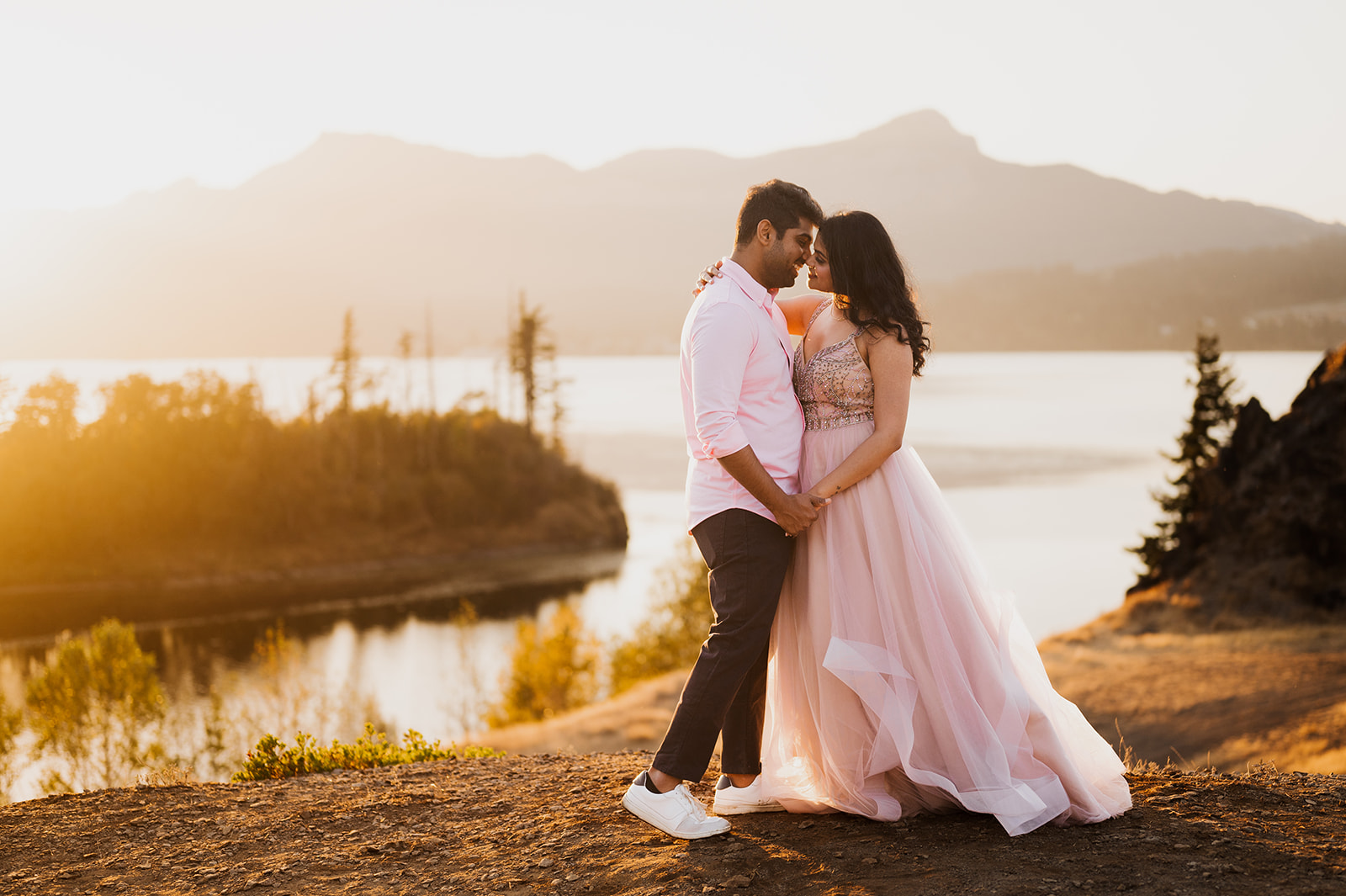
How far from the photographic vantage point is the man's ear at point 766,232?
4.24 m

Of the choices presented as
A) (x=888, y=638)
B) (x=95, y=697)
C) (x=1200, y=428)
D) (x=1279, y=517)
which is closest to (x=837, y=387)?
(x=888, y=638)

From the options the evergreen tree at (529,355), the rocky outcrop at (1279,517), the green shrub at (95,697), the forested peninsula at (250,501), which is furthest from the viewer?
the evergreen tree at (529,355)

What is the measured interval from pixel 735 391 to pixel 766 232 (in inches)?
29.3

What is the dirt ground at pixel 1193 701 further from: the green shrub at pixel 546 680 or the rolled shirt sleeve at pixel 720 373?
the green shrub at pixel 546 680

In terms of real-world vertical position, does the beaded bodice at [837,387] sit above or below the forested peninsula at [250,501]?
above

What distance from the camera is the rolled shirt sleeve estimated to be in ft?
13.1

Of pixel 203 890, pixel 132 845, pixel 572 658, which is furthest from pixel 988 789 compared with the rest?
pixel 572 658

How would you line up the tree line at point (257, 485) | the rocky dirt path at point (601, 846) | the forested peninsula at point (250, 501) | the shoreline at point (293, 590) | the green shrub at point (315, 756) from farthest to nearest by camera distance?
the tree line at point (257, 485) → the forested peninsula at point (250, 501) → the shoreline at point (293, 590) → the green shrub at point (315, 756) → the rocky dirt path at point (601, 846)

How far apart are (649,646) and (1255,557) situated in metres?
24.6

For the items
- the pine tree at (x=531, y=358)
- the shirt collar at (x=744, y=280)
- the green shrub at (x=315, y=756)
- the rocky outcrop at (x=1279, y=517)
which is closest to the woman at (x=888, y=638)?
the shirt collar at (x=744, y=280)

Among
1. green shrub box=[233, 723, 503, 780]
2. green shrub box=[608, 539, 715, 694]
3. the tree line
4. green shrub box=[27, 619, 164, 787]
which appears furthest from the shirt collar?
the tree line

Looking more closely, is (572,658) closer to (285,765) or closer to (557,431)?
(285,765)

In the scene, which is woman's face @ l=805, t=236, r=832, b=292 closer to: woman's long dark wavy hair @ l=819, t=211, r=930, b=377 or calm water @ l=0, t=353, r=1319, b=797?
woman's long dark wavy hair @ l=819, t=211, r=930, b=377

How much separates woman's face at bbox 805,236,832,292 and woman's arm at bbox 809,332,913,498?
0.35 m
